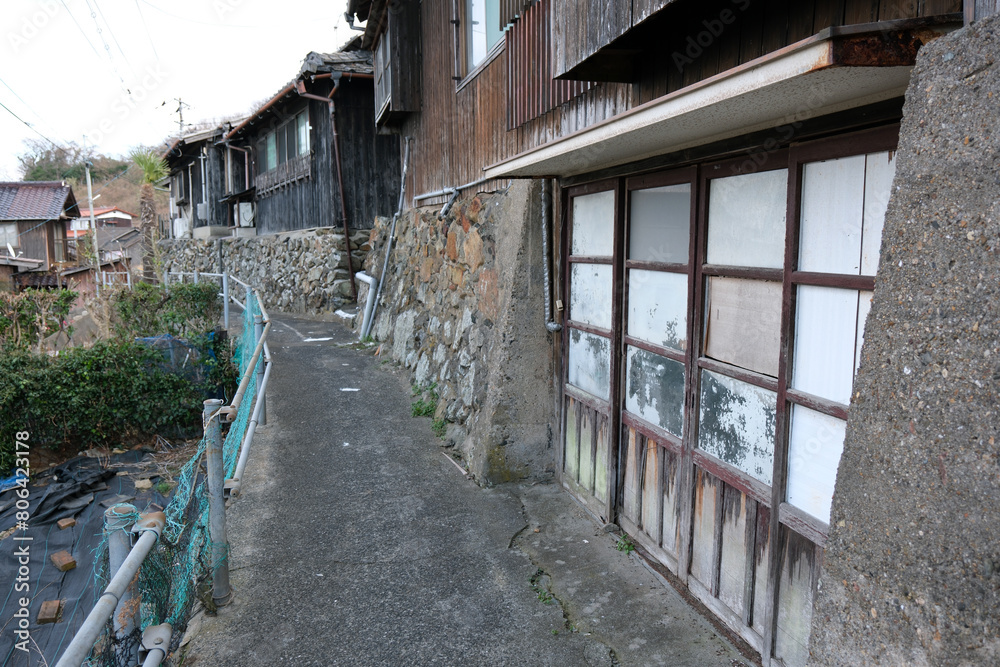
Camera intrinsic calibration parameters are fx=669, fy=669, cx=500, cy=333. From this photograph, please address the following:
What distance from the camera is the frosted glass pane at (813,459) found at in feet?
9.92

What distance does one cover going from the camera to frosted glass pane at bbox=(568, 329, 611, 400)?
538 cm

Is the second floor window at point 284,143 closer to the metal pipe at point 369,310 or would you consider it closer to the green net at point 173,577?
the metal pipe at point 369,310

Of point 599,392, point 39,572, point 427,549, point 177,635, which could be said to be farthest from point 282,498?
point 599,392

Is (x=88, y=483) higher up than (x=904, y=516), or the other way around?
(x=904, y=516)

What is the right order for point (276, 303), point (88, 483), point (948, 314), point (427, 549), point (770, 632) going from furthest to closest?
point (276, 303), point (88, 483), point (427, 549), point (770, 632), point (948, 314)

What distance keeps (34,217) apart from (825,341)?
3624 cm

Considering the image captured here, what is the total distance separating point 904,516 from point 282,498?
205 inches

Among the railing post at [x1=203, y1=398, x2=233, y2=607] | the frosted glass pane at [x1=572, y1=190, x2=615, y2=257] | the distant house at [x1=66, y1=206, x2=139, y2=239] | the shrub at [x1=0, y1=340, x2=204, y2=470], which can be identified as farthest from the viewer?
the distant house at [x1=66, y1=206, x2=139, y2=239]

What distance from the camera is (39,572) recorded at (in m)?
6.27

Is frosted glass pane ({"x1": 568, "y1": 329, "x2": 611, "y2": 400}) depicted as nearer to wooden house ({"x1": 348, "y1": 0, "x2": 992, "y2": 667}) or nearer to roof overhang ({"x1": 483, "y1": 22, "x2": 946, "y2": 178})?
wooden house ({"x1": 348, "y1": 0, "x2": 992, "y2": 667})

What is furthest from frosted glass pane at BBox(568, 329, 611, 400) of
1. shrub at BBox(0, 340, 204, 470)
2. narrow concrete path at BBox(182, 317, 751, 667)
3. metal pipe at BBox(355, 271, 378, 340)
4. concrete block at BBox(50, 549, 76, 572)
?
metal pipe at BBox(355, 271, 378, 340)

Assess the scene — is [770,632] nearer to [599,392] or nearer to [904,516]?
[904,516]

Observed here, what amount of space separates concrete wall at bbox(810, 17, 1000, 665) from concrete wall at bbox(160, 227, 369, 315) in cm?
1473
